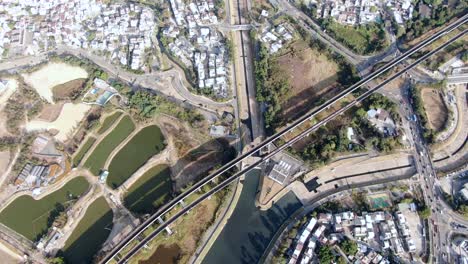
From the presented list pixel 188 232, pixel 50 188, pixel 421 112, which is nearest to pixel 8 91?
pixel 50 188

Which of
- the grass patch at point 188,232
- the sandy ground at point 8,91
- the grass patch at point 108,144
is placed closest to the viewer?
the grass patch at point 188,232

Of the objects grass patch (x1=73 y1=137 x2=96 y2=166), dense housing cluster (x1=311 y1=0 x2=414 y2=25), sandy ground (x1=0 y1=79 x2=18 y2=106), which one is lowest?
grass patch (x1=73 y1=137 x2=96 y2=166)

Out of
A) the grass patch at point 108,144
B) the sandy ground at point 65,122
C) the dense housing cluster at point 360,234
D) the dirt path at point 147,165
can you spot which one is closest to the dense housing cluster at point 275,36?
the dirt path at point 147,165

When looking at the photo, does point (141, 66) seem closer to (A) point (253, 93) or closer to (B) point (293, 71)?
(A) point (253, 93)

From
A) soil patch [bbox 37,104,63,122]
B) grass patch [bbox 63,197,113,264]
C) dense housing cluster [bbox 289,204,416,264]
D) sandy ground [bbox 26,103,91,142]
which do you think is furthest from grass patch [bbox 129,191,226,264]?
soil patch [bbox 37,104,63,122]

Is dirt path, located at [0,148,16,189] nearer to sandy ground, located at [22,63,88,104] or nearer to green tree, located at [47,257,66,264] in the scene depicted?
sandy ground, located at [22,63,88,104]

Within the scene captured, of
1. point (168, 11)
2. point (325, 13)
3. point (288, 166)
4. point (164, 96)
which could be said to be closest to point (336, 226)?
point (288, 166)

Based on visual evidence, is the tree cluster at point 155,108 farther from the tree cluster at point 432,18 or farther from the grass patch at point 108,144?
the tree cluster at point 432,18
